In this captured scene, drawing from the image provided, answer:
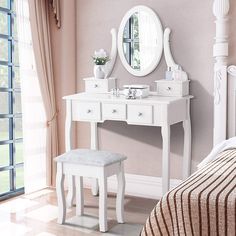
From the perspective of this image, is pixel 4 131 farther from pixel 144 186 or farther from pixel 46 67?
pixel 144 186

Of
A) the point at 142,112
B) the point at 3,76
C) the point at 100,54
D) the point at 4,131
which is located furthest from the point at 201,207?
the point at 4,131

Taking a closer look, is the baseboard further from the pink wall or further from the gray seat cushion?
the gray seat cushion

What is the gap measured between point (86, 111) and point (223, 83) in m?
1.05

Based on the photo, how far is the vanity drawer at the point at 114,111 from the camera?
139 inches

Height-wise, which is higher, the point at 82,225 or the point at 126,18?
the point at 126,18

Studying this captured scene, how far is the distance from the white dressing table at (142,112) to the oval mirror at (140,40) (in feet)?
1.23

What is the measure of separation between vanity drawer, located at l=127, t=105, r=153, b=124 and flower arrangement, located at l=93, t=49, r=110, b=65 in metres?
0.60

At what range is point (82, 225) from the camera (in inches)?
129

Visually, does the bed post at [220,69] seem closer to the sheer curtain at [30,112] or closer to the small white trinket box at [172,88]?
the small white trinket box at [172,88]

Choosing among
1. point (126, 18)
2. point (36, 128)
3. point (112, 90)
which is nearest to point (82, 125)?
point (36, 128)

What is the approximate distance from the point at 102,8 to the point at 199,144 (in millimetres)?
1414

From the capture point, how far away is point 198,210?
6.05ft

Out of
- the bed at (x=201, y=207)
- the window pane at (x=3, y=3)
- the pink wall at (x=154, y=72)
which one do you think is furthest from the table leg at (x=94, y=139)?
the bed at (x=201, y=207)

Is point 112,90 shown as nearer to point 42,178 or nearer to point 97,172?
point 97,172
